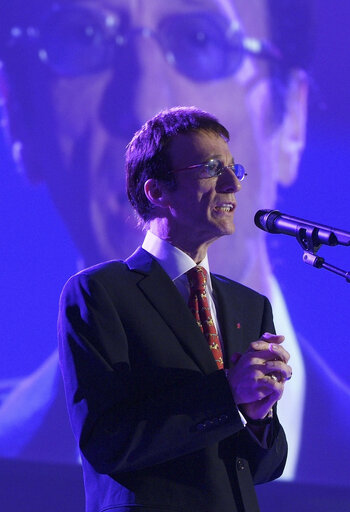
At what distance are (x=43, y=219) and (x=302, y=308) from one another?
134 centimetres

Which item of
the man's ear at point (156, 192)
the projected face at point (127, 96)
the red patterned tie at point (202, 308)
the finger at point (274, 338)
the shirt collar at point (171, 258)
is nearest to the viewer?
the finger at point (274, 338)

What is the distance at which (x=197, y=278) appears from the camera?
1.88 meters

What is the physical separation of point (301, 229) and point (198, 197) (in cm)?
45

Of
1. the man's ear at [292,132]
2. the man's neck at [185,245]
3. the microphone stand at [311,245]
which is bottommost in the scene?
the microphone stand at [311,245]

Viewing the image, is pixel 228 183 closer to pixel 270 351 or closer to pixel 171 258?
pixel 171 258

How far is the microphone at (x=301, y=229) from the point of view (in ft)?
4.88

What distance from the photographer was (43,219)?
3.31 meters

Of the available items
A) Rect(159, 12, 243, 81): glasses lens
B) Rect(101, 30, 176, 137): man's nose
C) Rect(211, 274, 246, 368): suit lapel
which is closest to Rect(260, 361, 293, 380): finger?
Rect(211, 274, 246, 368): suit lapel

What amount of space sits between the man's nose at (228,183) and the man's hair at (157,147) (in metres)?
0.14

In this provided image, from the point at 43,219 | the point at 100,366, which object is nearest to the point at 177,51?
the point at 43,219

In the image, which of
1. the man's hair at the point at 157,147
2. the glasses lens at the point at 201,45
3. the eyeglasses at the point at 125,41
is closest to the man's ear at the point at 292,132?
the eyeglasses at the point at 125,41

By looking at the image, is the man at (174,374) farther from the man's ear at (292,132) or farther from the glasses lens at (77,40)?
the glasses lens at (77,40)

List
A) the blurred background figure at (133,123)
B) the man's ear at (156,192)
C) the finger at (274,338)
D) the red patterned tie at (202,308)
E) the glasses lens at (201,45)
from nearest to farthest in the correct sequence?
the finger at (274,338), the red patterned tie at (202,308), the man's ear at (156,192), the blurred background figure at (133,123), the glasses lens at (201,45)

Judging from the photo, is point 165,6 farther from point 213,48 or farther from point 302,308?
point 302,308
